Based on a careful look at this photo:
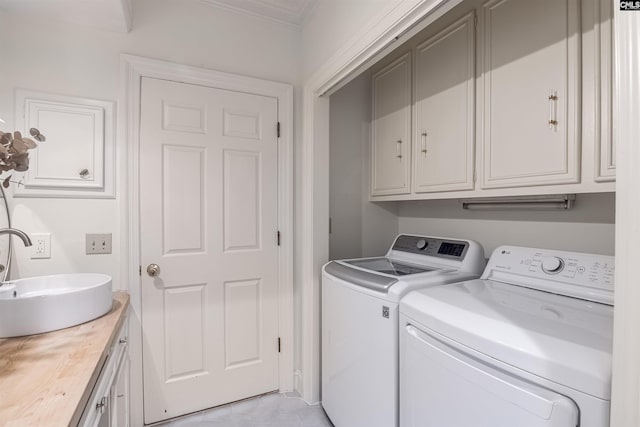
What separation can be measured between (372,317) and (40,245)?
1643 mm

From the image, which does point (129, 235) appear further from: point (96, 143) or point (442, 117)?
point (442, 117)

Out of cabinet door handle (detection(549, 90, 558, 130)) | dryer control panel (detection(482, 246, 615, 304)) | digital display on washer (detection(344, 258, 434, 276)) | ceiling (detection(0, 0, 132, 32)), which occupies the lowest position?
digital display on washer (detection(344, 258, 434, 276))

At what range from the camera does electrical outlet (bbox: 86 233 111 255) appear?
5.26 feet

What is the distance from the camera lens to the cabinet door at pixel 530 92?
110cm

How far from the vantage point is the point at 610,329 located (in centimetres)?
82

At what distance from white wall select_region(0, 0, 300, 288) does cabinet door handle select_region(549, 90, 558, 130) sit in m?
1.62

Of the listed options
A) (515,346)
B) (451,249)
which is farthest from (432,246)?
(515,346)

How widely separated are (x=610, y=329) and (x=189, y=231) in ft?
6.13

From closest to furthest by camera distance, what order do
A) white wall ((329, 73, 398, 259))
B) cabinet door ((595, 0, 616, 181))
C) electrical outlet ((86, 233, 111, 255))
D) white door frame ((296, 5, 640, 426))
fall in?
white door frame ((296, 5, 640, 426))
cabinet door ((595, 0, 616, 181))
electrical outlet ((86, 233, 111, 255))
white wall ((329, 73, 398, 259))

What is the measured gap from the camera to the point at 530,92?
123 centimetres

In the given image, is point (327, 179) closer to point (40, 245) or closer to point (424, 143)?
point (424, 143)

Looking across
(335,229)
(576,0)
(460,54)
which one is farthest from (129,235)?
(576,0)

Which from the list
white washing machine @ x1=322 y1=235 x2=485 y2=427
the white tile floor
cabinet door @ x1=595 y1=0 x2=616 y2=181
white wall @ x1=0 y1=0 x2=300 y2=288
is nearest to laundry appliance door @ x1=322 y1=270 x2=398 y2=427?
white washing machine @ x1=322 y1=235 x2=485 y2=427

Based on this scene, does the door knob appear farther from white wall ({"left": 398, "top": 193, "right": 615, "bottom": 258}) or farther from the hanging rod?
the hanging rod
